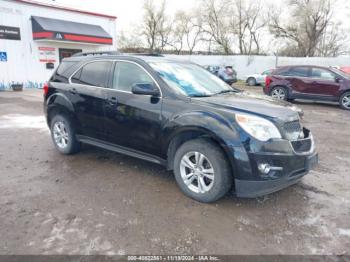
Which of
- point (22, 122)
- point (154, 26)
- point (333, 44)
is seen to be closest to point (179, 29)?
point (154, 26)

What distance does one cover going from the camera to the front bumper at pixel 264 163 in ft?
10.2

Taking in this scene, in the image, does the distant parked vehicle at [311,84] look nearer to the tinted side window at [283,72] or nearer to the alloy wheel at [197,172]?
the tinted side window at [283,72]

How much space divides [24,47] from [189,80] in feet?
50.6

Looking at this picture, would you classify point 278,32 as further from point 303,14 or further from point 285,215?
point 285,215

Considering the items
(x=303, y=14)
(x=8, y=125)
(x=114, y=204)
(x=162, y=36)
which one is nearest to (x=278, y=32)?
(x=303, y=14)

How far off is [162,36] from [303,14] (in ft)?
61.3

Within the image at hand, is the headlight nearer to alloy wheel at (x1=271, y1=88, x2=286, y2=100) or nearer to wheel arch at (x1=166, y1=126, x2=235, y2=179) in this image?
wheel arch at (x1=166, y1=126, x2=235, y2=179)

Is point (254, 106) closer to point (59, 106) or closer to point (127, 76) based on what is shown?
point (127, 76)

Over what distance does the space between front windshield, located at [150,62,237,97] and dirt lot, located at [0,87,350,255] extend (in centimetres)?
132

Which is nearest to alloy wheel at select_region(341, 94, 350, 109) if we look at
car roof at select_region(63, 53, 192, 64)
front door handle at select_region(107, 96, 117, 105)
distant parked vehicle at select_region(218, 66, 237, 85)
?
car roof at select_region(63, 53, 192, 64)

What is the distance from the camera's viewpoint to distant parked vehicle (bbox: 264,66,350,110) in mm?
10914

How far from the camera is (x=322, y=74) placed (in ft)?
37.1

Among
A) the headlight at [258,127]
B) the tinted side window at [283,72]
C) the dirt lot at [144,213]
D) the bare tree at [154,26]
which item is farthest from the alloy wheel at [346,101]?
the bare tree at [154,26]

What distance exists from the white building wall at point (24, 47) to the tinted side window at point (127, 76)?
46.4 feet
